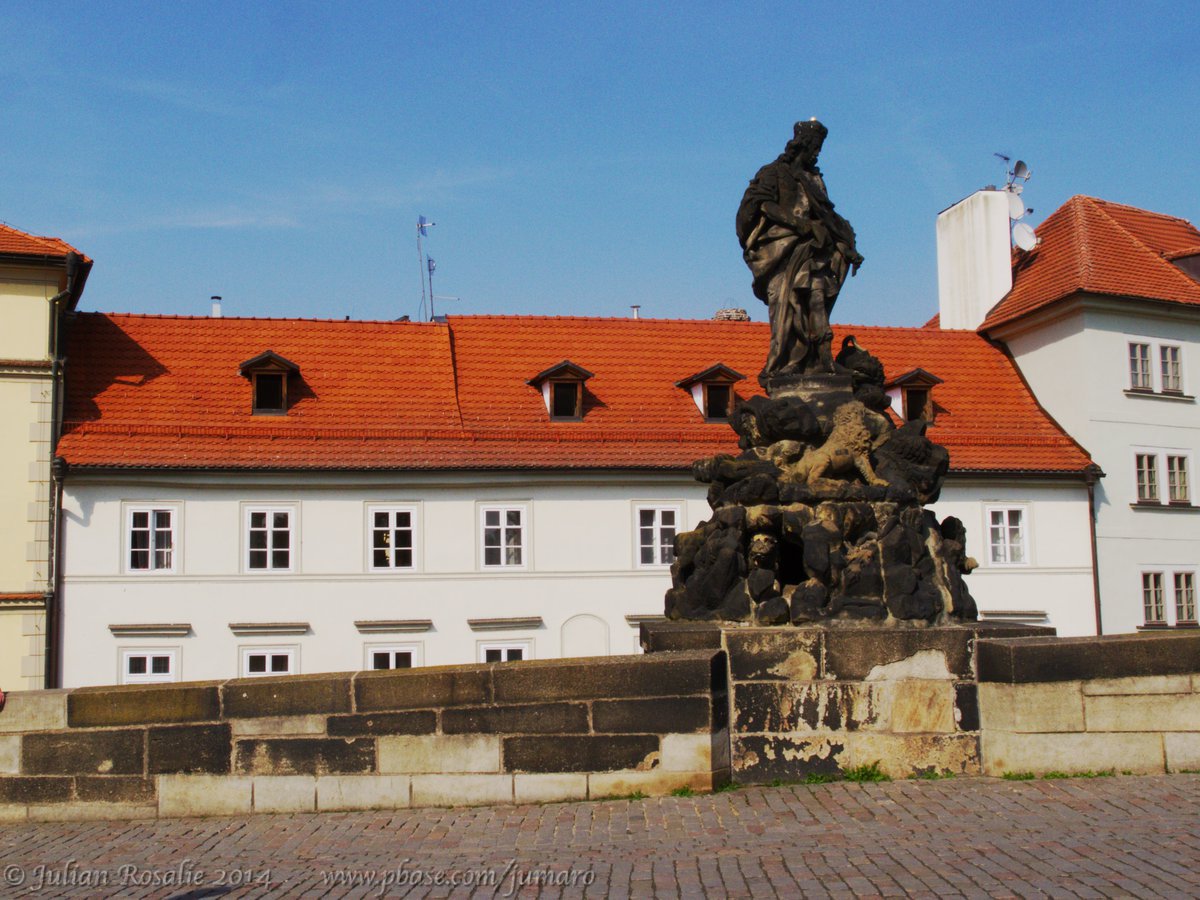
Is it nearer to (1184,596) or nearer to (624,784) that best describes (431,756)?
(624,784)

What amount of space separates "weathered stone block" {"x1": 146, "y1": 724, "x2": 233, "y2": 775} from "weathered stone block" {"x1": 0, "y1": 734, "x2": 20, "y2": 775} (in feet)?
2.36

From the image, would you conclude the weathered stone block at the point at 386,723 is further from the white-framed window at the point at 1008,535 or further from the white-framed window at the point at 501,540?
the white-framed window at the point at 1008,535

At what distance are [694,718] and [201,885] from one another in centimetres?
285

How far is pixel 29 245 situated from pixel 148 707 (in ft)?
64.4

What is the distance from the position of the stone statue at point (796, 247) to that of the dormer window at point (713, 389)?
54.6ft

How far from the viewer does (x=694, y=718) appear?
25.2 ft

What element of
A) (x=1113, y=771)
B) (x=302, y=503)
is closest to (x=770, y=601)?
(x=1113, y=771)

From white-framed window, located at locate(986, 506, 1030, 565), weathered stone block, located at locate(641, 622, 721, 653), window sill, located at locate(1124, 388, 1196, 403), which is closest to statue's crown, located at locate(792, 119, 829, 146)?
weathered stone block, located at locate(641, 622, 721, 653)

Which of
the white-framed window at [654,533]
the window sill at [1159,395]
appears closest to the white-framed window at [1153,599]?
the window sill at [1159,395]

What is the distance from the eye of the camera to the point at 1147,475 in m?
29.2

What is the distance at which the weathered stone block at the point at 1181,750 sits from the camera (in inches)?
307

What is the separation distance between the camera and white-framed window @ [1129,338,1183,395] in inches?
1164

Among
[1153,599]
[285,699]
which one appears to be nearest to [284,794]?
[285,699]

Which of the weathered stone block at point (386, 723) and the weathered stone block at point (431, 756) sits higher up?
the weathered stone block at point (386, 723)
